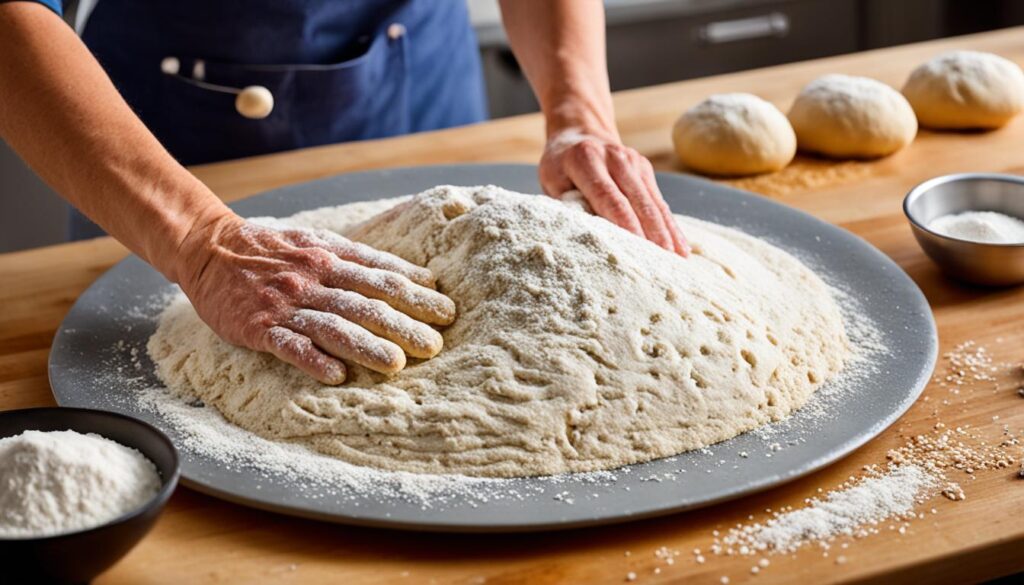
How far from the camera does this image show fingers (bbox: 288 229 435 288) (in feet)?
4.33

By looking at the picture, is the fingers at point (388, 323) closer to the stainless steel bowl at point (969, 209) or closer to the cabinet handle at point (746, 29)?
the stainless steel bowl at point (969, 209)

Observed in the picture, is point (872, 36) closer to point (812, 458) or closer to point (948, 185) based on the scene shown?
point (948, 185)

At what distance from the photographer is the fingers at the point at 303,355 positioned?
4.02 feet

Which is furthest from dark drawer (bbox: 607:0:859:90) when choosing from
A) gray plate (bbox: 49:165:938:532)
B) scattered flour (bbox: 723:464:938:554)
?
scattered flour (bbox: 723:464:938:554)

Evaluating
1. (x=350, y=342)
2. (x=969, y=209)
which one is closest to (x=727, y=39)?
(x=969, y=209)

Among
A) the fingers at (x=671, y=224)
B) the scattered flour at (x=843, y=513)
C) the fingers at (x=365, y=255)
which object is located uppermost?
the fingers at (x=365, y=255)

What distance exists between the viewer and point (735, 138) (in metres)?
1.89

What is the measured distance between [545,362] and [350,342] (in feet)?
0.69

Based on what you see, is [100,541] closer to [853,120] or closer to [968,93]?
[853,120]

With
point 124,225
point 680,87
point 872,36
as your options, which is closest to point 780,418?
point 124,225

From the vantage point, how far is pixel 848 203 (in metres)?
1.85

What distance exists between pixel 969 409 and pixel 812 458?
0.85ft

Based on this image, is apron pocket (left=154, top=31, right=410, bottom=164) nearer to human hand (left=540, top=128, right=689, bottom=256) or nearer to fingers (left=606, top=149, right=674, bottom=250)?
human hand (left=540, top=128, right=689, bottom=256)

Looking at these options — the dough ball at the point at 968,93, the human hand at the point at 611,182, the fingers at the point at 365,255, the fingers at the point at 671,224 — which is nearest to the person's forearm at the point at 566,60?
the human hand at the point at 611,182
